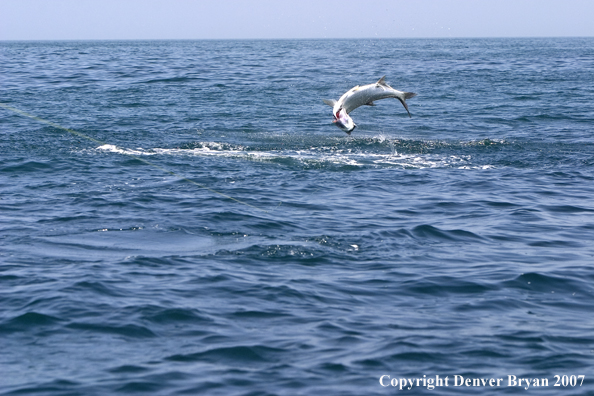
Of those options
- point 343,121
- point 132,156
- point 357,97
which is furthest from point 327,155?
point 343,121

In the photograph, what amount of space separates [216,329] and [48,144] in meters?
14.6

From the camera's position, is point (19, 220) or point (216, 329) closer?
point (216, 329)

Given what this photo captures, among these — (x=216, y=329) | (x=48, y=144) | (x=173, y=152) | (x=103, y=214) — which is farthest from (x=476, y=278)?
(x=48, y=144)

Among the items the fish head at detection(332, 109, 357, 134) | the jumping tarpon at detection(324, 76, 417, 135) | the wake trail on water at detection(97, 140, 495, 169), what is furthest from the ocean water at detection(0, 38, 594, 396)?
the jumping tarpon at detection(324, 76, 417, 135)

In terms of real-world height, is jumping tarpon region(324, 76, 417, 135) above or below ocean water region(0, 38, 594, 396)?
above

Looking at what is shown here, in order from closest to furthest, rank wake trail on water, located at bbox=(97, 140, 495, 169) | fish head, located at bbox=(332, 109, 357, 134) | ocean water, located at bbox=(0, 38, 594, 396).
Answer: ocean water, located at bbox=(0, 38, 594, 396) < fish head, located at bbox=(332, 109, 357, 134) < wake trail on water, located at bbox=(97, 140, 495, 169)

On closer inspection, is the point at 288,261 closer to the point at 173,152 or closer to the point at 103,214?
the point at 103,214

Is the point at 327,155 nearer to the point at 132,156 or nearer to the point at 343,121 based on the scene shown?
the point at 132,156

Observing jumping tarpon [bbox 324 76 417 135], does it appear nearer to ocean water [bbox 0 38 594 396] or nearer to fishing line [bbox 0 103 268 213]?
ocean water [bbox 0 38 594 396]

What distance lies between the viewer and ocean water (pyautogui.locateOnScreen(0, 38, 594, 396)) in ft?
27.3

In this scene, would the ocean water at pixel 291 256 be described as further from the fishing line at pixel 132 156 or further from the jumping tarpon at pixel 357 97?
the jumping tarpon at pixel 357 97

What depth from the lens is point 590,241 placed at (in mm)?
13383

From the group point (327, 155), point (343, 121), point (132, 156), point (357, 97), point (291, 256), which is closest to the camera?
point (291, 256)

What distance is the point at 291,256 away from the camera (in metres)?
12.2
